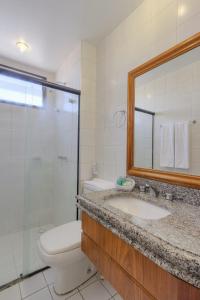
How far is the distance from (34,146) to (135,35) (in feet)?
5.04

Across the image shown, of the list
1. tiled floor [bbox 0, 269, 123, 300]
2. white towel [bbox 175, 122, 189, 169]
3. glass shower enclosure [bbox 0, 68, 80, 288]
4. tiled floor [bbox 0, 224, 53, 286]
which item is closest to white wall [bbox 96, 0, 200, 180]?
glass shower enclosure [bbox 0, 68, 80, 288]

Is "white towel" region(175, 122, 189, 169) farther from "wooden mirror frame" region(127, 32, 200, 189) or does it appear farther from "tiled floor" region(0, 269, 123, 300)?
"tiled floor" region(0, 269, 123, 300)

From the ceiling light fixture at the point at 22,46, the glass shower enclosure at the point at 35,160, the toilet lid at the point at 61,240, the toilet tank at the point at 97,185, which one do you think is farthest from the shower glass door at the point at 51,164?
the ceiling light fixture at the point at 22,46

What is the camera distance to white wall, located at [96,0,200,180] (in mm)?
1142

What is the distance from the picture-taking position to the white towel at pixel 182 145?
1.07 meters

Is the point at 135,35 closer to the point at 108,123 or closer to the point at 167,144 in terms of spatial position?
the point at 108,123

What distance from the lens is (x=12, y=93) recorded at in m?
1.97

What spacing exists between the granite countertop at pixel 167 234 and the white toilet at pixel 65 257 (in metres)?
0.47

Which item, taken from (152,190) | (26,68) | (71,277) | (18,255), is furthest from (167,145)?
(26,68)

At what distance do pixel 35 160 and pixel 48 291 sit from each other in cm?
124

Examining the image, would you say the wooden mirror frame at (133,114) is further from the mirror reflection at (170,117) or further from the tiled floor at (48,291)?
the tiled floor at (48,291)

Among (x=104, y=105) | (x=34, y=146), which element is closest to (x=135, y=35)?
(x=104, y=105)

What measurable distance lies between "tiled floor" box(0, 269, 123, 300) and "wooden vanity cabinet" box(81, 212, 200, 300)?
631 mm

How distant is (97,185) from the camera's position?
5.47 ft
